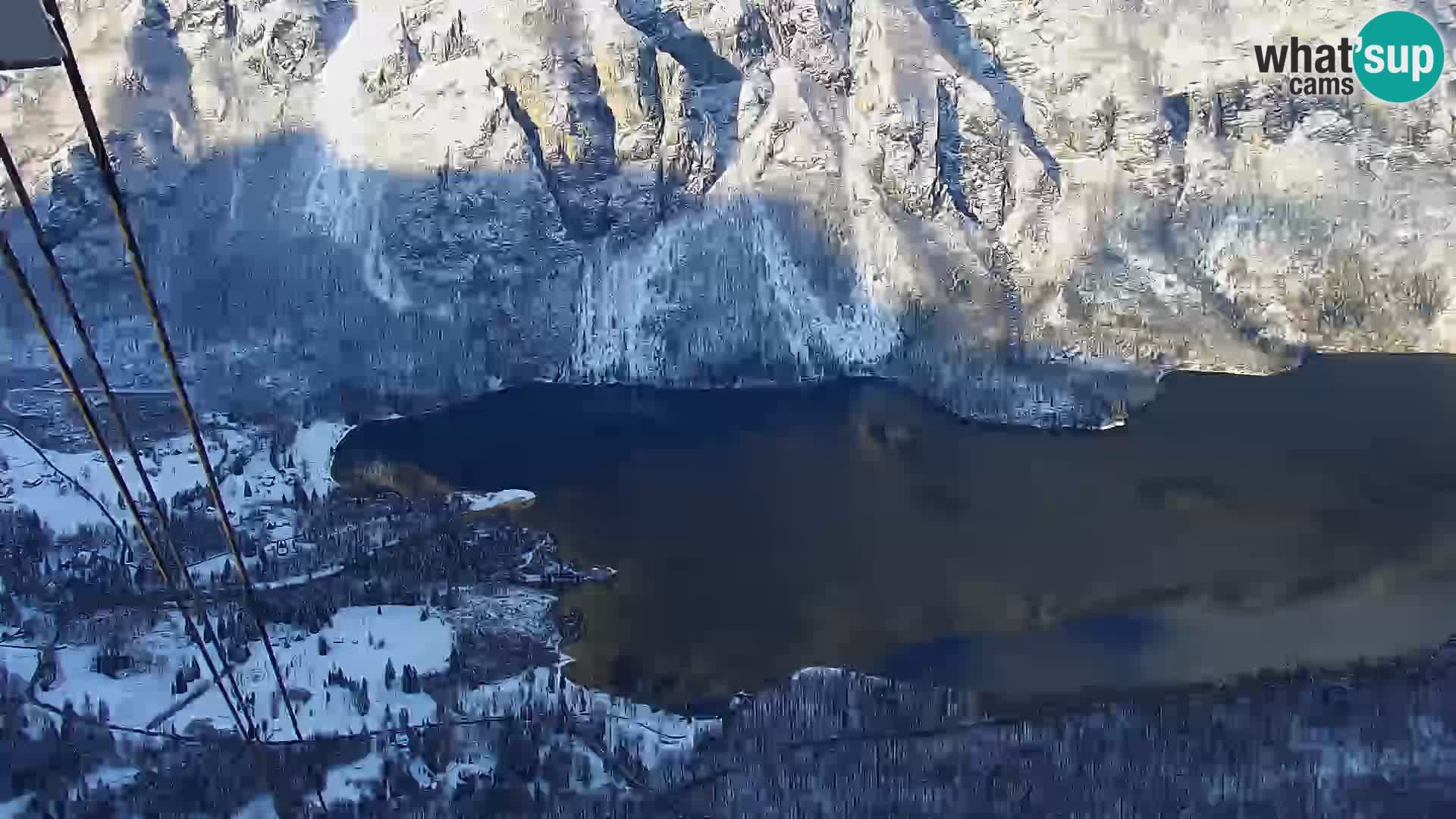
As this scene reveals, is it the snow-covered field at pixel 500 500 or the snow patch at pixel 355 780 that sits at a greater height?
the snow-covered field at pixel 500 500

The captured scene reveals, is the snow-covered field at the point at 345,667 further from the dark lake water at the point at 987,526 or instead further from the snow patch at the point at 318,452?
the snow patch at the point at 318,452

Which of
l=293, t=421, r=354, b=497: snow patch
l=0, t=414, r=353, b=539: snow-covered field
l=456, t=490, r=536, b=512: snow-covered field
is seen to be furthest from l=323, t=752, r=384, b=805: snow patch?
l=293, t=421, r=354, b=497: snow patch

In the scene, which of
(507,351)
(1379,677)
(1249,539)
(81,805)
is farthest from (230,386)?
(1379,677)

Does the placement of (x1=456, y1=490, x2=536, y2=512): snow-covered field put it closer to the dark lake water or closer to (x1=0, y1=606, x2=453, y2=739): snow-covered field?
the dark lake water

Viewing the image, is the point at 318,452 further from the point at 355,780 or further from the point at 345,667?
the point at 355,780

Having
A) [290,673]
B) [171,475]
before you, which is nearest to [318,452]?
[171,475]

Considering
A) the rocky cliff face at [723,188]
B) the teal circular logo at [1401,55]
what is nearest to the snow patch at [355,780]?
the rocky cliff face at [723,188]
